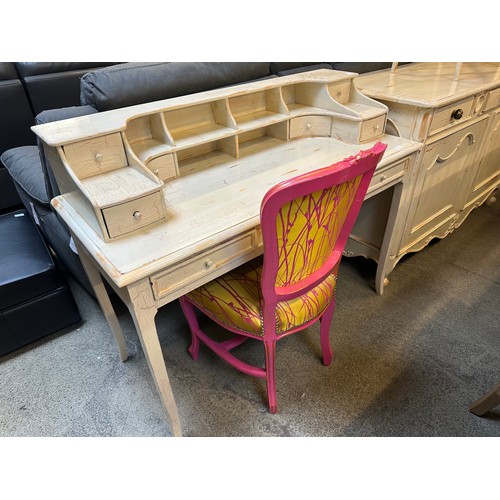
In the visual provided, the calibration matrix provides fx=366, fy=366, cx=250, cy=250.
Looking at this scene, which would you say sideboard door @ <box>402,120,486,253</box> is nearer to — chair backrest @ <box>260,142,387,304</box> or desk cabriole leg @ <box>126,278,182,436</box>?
chair backrest @ <box>260,142,387,304</box>

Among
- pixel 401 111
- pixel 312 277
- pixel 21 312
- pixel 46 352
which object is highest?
pixel 401 111

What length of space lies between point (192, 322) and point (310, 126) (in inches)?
34.3

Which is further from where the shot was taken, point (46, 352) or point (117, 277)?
point (46, 352)

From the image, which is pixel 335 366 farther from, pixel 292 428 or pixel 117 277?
pixel 117 277

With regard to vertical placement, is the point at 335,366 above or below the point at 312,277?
below

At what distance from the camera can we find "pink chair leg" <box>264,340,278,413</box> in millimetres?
1152

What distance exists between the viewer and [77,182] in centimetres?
89

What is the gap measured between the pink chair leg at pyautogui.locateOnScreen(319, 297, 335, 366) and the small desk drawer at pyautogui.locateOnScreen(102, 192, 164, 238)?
695 millimetres

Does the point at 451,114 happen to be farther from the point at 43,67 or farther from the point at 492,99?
the point at 43,67

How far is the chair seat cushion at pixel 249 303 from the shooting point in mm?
1113

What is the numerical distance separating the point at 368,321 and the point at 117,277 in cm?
121

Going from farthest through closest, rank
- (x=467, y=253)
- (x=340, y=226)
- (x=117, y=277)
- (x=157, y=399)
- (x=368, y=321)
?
(x=467, y=253)
(x=368, y=321)
(x=157, y=399)
(x=340, y=226)
(x=117, y=277)

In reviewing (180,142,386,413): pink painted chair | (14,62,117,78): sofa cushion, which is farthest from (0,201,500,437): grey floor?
(14,62,117,78): sofa cushion

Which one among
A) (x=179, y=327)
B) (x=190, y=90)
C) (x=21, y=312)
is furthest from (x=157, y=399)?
(x=190, y=90)
